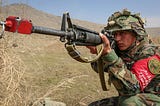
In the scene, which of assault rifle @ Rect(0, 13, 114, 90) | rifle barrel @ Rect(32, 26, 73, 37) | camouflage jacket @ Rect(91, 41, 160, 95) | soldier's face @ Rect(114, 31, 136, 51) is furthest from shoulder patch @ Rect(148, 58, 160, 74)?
rifle barrel @ Rect(32, 26, 73, 37)

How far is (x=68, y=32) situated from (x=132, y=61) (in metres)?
1.09

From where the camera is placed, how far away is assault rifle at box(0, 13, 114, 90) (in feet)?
9.31

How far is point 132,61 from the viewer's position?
13.3 feet

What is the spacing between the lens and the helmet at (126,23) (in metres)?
3.97

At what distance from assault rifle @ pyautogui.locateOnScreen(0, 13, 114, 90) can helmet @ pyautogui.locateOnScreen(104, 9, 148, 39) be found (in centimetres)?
24

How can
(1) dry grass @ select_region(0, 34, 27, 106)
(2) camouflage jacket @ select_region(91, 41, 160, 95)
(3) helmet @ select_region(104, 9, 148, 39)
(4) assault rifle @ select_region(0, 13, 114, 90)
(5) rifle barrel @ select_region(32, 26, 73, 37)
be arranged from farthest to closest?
1. (1) dry grass @ select_region(0, 34, 27, 106)
2. (3) helmet @ select_region(104, 9, 148, 39)
3. (2) camouflage jacket @ select_region(91, 41, 160, 95)
4. (5) rifle barrel @ select_region(32, 26, 73, 37)
5. (4) assault rifle @ select_region(0, 13, 114, 90)

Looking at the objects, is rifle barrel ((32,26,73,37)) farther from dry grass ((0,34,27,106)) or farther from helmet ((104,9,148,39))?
dry grass ((0,34,27,106))

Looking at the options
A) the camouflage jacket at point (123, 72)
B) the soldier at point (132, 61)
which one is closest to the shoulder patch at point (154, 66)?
the soldier at point (132, 61)

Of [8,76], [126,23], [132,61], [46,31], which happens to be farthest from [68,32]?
[8,76]

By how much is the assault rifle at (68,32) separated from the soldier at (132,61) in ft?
0.38

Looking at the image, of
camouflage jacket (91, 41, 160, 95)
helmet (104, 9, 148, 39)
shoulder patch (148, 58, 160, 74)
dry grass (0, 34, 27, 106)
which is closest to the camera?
camouflage jacket (91, 41, 160, 95)

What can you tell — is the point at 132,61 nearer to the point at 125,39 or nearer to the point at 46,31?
the point at 125,39

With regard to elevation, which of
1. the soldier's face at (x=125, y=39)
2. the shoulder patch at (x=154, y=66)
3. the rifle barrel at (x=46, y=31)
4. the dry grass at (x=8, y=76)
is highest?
the rifle barrel at (x=46, y=31)

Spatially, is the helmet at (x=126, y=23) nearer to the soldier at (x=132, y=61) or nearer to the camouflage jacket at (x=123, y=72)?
the soldier at (x=132, y=61)
